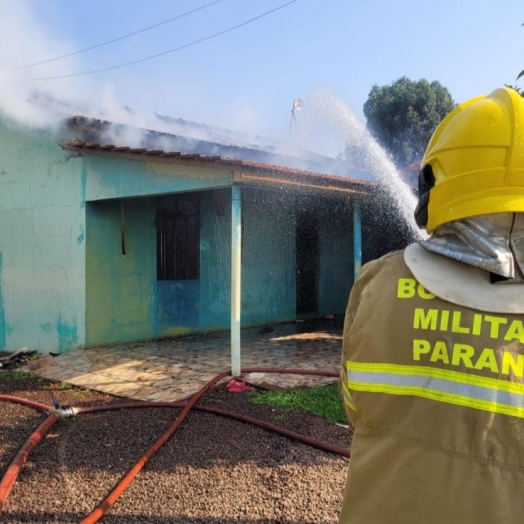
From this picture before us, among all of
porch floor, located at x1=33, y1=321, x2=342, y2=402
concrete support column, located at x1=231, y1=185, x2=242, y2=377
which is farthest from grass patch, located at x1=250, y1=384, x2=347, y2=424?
concrete support column, located at x1=231, y1=185, x2=242, y2=377

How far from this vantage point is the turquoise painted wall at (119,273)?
8.77m

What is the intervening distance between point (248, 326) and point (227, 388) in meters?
5.11

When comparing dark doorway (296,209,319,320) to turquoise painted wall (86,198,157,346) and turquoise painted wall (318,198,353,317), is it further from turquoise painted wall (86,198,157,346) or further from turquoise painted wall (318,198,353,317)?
turquoise painted wall (86,198,157,346)

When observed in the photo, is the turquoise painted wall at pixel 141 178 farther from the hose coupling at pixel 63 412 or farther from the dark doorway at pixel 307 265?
the dark doorway at pixel 307 265

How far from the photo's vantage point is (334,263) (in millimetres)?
13406

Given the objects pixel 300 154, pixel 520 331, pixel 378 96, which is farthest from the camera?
pixel 378 96

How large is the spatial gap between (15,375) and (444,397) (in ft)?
25.4

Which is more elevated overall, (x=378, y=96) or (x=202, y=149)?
(x=378, y=96)

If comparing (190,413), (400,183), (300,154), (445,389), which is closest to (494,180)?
(445,389)

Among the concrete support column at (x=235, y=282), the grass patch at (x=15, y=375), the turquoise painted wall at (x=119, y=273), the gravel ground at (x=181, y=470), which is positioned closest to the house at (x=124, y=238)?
the turquoise painted wall at (x=119, y=273)

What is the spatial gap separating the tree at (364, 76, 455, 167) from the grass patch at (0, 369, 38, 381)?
1979 centimetres

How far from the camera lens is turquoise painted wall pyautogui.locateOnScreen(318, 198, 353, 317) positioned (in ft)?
42.8

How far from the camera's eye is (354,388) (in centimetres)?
131

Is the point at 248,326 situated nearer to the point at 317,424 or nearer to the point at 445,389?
the point at 317,424
